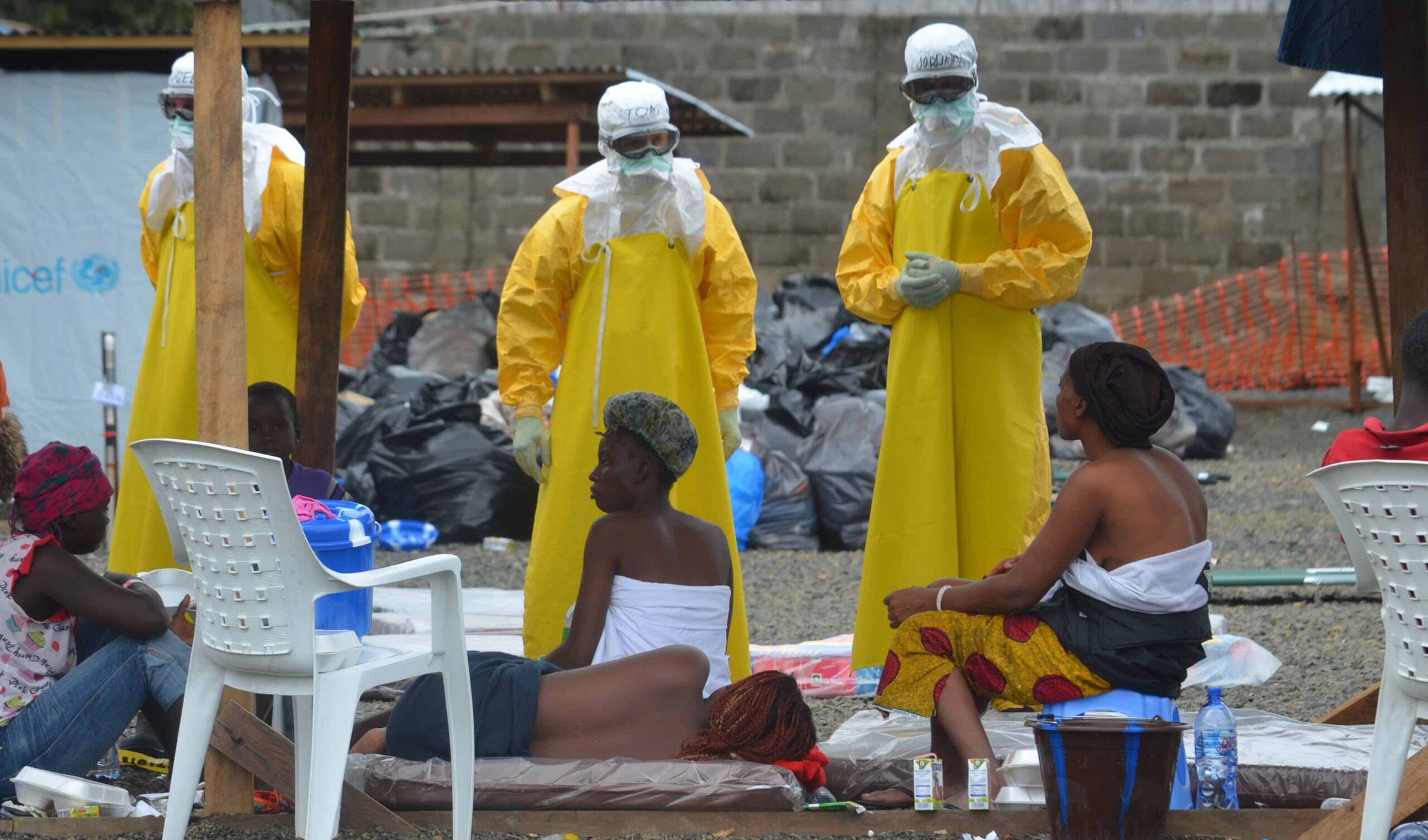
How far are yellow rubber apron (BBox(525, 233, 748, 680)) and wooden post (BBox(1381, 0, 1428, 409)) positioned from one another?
1941 mm

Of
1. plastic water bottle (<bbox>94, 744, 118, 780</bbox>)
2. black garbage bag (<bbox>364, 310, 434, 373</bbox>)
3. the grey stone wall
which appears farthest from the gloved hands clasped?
the grey stone wall

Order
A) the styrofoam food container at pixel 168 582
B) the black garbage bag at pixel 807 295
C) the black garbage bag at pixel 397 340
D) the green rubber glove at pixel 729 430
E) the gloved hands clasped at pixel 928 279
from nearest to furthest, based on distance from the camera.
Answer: the styrofoam food container at pixel 168 582 → the gloved hands clasped at pixel 928 279 → the green rubber glove at pixel 729 430 → the black garbage bag at pixel 397 340 → the black garbage bag at pixel 807 295

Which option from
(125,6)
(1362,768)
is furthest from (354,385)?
(1362,768)

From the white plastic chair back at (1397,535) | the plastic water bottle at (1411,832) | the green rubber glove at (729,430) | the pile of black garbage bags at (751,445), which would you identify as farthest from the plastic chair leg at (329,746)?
the pile of black garbage bags at (751,445)

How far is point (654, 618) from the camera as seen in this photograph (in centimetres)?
393

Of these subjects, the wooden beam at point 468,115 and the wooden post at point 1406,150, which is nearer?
the wooden post at point 1406,150

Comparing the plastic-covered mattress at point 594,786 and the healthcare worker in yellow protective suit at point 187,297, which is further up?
the healthcare worker in yellow protective suit at point 187,297

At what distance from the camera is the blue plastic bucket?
334 cm

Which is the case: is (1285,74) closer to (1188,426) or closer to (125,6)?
(1188,426)

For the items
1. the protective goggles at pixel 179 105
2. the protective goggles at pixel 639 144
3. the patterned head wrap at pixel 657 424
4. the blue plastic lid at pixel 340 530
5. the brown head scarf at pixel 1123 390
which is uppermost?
the protective goggles at pixel 179 105

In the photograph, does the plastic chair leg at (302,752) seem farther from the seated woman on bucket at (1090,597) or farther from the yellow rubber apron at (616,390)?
the yellow rubber apron at (616,390)

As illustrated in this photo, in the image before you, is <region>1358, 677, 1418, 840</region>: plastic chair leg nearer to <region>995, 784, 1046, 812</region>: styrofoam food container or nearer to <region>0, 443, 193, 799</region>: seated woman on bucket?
<region>995, 784, 1046, 812</region>: styrofoam food container

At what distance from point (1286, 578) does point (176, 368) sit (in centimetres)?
448

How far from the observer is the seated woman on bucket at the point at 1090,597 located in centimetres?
358
